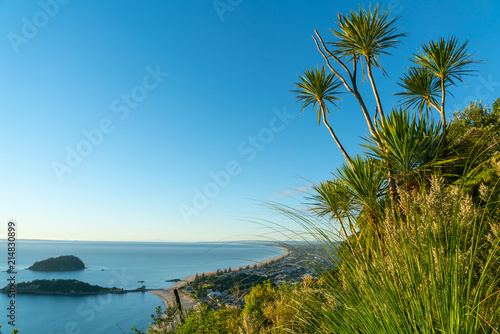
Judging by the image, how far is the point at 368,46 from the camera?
632cm

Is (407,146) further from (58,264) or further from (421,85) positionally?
(58,264)

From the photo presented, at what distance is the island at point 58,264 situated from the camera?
22.9 meters

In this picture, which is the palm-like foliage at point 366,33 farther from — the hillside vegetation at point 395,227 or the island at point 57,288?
the island at point 57,288

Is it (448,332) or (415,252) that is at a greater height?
(415,252)

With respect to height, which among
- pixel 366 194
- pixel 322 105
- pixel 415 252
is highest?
pixel 322 105

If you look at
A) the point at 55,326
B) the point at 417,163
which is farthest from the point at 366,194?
the point at 55,326

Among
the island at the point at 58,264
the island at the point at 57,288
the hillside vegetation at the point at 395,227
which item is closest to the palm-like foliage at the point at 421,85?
the hillside vegetation at the point at 395,227

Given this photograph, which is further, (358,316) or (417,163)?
(417,163)

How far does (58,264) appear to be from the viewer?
79.1 ft

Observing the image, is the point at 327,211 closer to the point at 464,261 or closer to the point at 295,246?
the point at 295,246

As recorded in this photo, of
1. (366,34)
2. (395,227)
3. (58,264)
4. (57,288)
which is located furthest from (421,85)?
(58,264)

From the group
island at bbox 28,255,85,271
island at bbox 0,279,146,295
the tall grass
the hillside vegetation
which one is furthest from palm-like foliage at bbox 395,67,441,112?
island at bbox 28,255,85,271

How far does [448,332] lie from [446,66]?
306 inches

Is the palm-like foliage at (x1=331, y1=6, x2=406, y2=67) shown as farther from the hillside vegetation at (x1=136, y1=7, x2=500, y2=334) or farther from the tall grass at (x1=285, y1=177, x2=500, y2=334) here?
the tall grass at (x1=285, y1=177, x2=500, y2=334)
